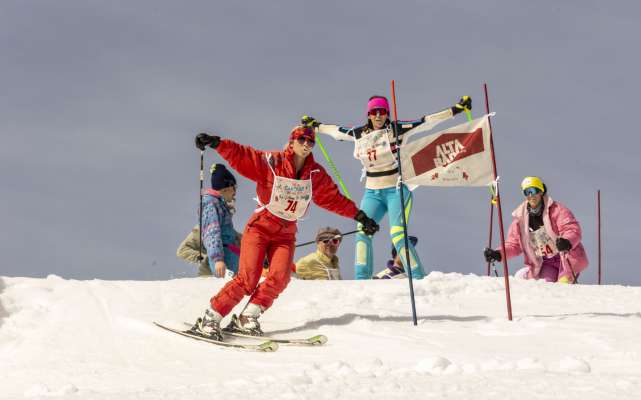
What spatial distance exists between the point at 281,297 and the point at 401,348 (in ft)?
7.90

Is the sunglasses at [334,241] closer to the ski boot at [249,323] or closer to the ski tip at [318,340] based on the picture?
the ski boot at [249,323]

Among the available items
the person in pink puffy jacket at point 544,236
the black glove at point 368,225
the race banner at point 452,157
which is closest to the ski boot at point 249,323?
the black glove at point 368,225

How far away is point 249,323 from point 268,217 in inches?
35.5

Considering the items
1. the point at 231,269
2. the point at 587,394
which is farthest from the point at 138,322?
the point at 587,394

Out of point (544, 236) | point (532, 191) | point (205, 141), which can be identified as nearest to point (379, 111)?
point (532, 191)

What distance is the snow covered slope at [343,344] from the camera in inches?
128

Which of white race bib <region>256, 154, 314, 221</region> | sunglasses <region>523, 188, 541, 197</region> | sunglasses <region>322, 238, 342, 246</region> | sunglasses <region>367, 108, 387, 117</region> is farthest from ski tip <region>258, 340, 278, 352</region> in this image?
sunglasses <region>523, 188, 541, 197</region>

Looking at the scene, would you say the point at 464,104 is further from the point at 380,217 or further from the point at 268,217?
the point at 268,217

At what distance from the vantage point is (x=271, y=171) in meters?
6.00

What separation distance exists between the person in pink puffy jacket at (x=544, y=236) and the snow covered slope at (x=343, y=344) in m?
0.79

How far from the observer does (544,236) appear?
359 inches

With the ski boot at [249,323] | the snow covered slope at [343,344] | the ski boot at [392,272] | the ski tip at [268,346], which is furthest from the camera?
the ski boot at [392,272]

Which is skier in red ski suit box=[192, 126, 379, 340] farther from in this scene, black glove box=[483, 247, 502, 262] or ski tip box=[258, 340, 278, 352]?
black glove box=[483, 247, 502, 262]

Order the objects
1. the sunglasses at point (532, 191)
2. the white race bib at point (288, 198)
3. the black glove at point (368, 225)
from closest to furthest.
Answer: the white race bib at point (288, 198)
the black glove at point (368, 225)
the sunglasses at point (532, 191)
